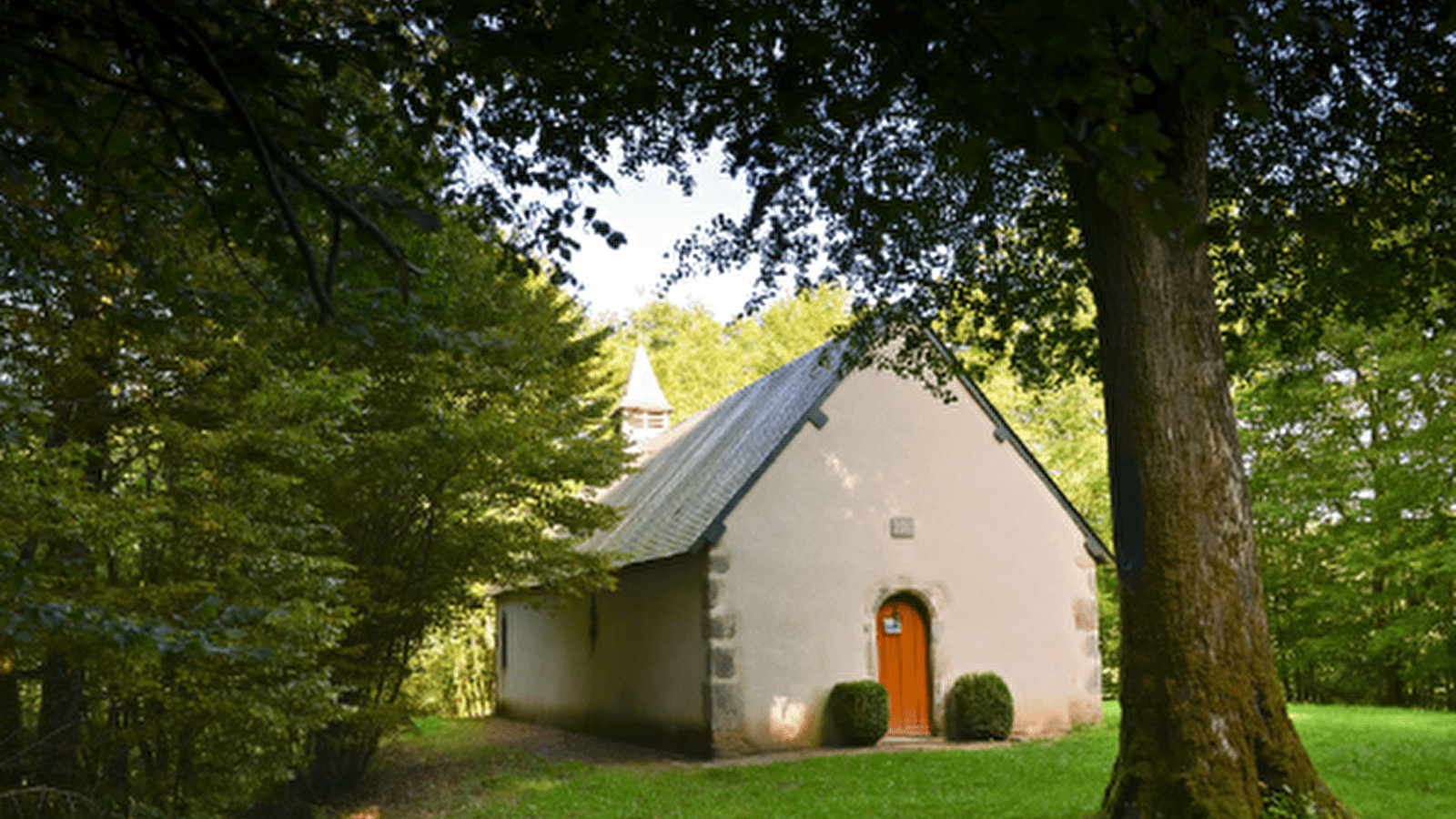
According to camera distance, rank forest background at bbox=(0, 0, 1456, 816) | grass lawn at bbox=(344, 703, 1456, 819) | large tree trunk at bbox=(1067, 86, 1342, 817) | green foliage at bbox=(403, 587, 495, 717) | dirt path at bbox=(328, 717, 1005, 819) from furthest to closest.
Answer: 1. green foliage at bbox=(403, 587, 495, 717)
2. dirt path at bbox=(328, 717, 1005, 819)
3. grass lawn at bbox=(344, 703, 1456, 819)
4. large tree trunk at bbox=(1067, 86, 1342, 817)
5. forest background at bbox=(0, 0, 1456, 816)

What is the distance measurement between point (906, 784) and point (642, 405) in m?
20.4

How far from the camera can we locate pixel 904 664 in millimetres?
16281

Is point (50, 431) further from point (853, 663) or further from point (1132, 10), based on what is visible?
point (853, 663)

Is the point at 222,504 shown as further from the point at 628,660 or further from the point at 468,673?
the point at 468,673

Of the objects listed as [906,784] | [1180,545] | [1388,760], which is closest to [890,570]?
[906,784]

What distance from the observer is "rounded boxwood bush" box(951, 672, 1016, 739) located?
619 inches

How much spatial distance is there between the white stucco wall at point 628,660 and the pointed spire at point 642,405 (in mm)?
7840

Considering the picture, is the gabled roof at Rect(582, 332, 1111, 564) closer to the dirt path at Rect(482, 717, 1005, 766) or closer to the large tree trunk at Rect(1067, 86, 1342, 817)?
the dirt path at Rect(482, 717, 1005, 766)

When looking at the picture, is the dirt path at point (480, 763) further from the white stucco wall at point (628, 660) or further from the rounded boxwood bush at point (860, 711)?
the white stucco wall at point (628, 660)

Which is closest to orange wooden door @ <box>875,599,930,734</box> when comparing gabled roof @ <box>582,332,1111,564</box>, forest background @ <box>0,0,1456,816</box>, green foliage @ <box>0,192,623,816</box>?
gabled roof @ <box>582,332,1111,564</box>

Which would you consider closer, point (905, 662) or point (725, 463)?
point (905, 662)

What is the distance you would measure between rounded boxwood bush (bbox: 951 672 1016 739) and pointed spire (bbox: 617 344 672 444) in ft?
52.2

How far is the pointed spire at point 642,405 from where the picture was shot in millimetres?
30656

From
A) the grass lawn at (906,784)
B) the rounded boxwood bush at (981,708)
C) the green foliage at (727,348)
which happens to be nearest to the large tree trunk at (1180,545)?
the grass lawn at (906,784)
